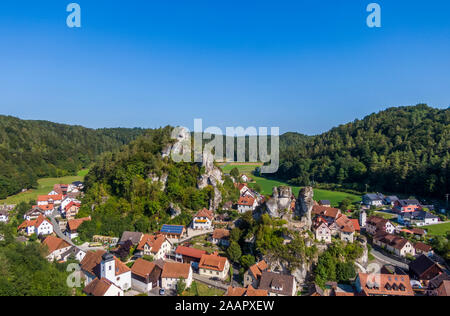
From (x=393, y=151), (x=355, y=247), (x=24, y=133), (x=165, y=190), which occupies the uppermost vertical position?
(x=24, y=133)

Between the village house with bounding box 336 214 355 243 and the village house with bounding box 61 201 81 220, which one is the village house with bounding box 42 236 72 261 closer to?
the village house with bounding box 61 201 81 220

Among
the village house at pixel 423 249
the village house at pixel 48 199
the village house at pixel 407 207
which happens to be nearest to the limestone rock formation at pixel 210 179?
the village house at pixel 423 249

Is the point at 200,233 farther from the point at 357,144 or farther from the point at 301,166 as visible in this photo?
the point at 357,144

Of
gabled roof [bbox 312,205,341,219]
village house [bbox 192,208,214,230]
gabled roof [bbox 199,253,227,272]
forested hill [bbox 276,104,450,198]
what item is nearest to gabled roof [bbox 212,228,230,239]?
village house [bbox 192,208,214,230]

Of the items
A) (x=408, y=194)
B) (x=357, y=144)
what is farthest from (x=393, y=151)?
(x=408, y=194)

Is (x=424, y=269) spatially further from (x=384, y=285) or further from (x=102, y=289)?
(x=102, y=289)

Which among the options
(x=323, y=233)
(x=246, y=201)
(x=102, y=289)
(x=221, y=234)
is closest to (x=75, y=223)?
(x=102, y=289)
